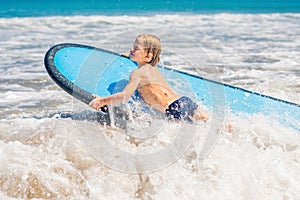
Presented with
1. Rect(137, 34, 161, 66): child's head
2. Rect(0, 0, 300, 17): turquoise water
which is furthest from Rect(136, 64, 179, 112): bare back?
Rect(0, 0, 300, 17): turquoise water

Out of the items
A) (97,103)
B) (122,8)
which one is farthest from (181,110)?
(122,8)

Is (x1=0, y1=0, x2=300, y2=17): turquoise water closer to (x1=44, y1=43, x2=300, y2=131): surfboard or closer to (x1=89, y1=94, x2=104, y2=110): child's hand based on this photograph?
(x1=44, y1=43, x2=300, y2=131): surfboard

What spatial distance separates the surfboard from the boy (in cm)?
13

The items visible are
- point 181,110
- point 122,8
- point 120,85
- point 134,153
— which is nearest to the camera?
point 134,153

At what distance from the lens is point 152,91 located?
11.5ft

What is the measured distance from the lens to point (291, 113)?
3842 mm

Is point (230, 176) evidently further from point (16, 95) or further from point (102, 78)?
point (16, 95)

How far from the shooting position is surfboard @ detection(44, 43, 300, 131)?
12.1 ft

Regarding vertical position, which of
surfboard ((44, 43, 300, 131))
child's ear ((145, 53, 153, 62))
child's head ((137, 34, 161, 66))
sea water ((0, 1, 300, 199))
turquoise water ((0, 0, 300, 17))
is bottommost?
turquoise water ((0, 0, 300, 17))

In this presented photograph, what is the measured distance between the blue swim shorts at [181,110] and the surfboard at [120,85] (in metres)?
0.30

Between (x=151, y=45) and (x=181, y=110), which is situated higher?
(x=151, y=45)

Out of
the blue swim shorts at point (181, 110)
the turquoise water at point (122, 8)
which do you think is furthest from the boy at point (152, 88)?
the turquoise water at point (122, 8)

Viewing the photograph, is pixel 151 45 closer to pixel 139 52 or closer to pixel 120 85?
pixel 139 52

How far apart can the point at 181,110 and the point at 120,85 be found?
0.72 meters
